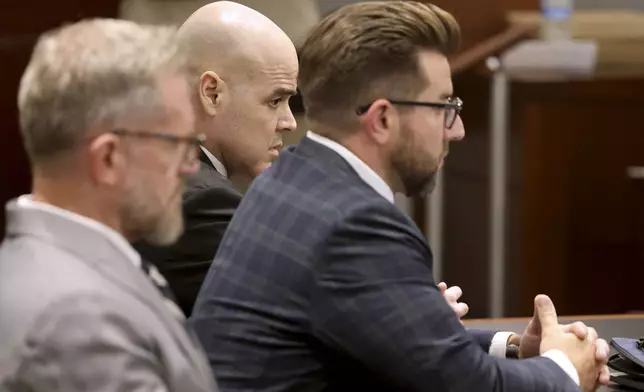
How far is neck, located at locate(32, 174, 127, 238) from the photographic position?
113 centimetres

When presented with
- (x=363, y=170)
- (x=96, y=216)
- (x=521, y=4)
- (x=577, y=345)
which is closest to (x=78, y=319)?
(x=96, y=216)

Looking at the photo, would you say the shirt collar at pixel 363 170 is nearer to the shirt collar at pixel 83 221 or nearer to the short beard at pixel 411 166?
the short beard at pixel 411 166

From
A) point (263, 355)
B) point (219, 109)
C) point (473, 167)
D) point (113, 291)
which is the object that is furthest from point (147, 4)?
point (113, 291)

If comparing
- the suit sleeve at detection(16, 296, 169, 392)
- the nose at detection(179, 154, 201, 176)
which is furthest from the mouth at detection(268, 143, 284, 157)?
the suit sleeve at detection(16, 296, 169, 392)

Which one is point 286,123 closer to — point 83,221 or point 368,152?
point 368,152

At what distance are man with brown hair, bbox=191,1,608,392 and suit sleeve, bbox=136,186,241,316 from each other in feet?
0.85

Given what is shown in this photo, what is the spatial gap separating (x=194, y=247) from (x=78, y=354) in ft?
2.54

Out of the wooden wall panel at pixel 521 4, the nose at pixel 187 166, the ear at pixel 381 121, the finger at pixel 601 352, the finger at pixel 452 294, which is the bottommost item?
the wooden wall panel at pixel 521 4

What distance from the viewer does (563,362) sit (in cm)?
150

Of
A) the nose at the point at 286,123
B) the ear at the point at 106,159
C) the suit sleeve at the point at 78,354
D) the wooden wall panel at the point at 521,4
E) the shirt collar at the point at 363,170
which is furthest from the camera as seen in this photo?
the wooden wall panel at the point at 521,4

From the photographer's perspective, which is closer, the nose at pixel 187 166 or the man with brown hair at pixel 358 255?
the nose at pixel 187 166

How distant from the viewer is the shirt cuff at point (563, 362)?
58.1 inches

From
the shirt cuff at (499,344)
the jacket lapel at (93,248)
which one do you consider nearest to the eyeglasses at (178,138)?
the jacket lapel at (93,248)

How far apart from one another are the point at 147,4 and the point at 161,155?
2.02m
